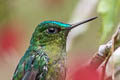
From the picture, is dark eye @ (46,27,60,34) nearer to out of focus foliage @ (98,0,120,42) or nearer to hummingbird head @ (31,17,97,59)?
hummingbird head @ (31,17,97,59)

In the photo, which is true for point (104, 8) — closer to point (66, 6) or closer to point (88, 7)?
point (88, 7)

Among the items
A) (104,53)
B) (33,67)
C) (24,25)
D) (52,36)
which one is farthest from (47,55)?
(24,25)

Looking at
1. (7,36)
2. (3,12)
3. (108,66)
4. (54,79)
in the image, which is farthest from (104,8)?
(3,12)

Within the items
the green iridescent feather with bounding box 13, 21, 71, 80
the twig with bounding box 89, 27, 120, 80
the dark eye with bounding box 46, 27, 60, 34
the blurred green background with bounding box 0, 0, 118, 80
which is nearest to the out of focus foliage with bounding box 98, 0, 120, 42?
the twig with bounding box 89, 27, 120, 80

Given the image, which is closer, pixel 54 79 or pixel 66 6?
pixel 54 79

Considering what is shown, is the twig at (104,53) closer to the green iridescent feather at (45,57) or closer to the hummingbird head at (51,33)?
the green iridescent feather at (45,57)

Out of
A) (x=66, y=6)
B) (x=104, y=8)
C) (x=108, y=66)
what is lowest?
(x=66, y=6)

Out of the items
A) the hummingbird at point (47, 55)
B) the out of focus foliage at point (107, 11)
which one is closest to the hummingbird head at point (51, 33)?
the hummingbird at point (47, 55)
